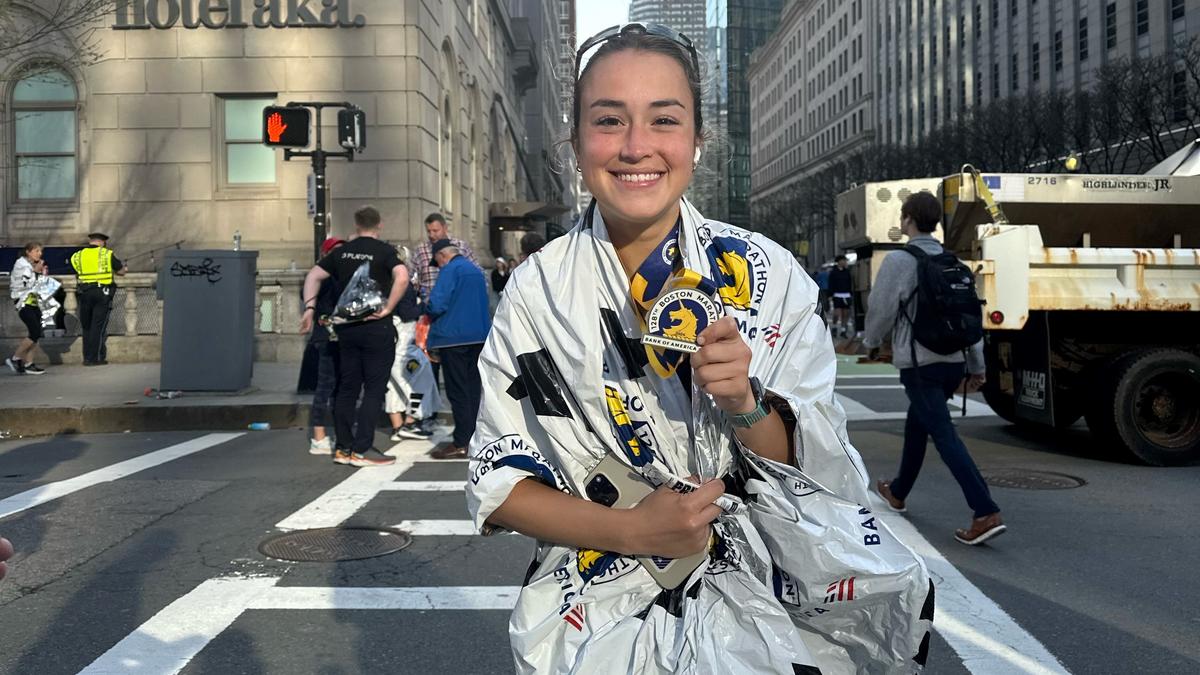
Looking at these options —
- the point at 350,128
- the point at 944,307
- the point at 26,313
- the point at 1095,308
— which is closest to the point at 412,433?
the point at 350,128

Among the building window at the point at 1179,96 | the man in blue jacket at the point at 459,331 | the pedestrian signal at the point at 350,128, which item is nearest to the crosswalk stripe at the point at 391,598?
the man in blue jacket at the point at 459,331

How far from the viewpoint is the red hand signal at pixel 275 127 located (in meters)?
13.2

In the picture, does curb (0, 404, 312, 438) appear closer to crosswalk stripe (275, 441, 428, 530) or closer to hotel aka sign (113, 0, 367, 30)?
crosswalk stripe (275, 441, 428, 530)

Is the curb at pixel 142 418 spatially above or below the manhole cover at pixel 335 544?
above

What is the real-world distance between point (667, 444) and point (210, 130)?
848 inches

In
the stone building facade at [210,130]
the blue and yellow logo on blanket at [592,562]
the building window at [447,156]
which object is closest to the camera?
the blue and yellow logo on blanket at [592,562]

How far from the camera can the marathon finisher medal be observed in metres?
1.57

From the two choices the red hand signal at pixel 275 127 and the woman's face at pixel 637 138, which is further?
the red hand signal at pixel 275 127

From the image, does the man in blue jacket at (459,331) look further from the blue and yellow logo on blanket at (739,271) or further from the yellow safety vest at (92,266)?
the yellow safety vest at (92,266)

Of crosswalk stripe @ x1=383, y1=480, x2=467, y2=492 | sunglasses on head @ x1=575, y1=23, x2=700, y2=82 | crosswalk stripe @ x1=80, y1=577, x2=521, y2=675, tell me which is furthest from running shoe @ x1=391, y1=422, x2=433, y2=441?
sunglasses on head @ x1=575, y1=23, x2=700, y2=82

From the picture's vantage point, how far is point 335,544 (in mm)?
6176

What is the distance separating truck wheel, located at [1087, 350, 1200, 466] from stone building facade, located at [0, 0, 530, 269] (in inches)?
603

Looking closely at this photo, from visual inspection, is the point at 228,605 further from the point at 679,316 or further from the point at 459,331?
the point at 459,331

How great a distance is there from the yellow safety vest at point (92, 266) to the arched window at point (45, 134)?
6573 mm
